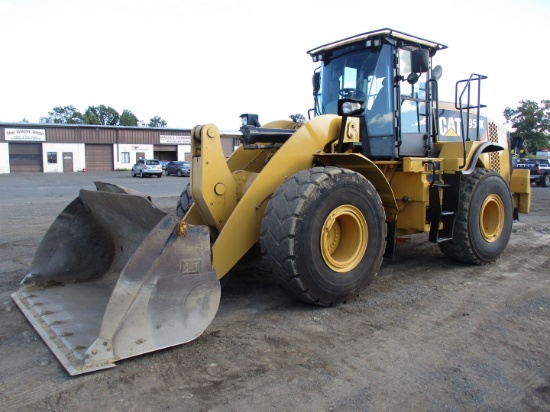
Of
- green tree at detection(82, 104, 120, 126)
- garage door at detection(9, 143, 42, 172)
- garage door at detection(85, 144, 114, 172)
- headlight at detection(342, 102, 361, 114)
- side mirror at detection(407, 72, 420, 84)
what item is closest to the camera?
headlight at detection(342, 102, 361, 114)

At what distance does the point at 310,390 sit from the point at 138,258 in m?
1.50

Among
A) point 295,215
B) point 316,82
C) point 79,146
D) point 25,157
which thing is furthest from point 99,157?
point 295,215

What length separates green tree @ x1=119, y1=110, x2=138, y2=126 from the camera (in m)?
91.3

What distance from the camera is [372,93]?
18.5 ft

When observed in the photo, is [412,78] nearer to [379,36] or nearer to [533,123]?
[379,36]

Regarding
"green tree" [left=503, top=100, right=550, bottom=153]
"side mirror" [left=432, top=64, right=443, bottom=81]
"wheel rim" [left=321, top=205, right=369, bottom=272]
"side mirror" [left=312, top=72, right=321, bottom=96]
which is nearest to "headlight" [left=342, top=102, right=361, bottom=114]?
"wheel rim" [left=321, top=205, right=369, bottom=272]

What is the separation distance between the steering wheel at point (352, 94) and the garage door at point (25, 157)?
4919 centimetres

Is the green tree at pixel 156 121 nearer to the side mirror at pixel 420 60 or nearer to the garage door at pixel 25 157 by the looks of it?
the garage door at pixel 25 157

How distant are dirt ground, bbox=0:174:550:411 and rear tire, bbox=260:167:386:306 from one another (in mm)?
293

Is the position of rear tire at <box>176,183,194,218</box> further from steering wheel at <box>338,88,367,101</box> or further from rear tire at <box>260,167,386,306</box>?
steering wheel at <box>338,88,367,101</box>

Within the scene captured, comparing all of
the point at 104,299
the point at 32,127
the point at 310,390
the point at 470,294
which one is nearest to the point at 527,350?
the point at 470,294

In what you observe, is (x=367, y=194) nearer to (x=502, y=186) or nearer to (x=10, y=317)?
(x=502, y=186)

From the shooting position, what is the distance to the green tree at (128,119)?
300 ft

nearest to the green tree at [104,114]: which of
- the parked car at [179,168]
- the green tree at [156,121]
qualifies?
the green tree at [156,121]
